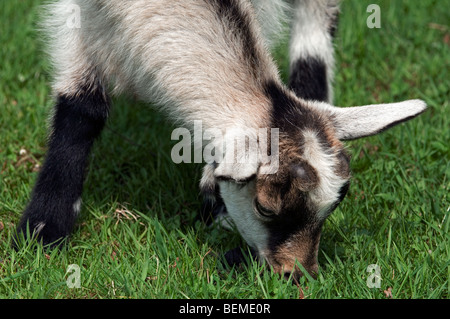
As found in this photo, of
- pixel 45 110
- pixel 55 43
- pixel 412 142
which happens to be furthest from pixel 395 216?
pixel 45 110

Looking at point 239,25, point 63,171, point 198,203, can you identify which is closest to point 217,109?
point 239,25

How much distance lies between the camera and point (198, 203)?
5258 millimetres

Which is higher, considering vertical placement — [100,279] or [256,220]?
[256,220]

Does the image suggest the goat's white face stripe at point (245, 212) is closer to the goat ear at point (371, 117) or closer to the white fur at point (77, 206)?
the goat ear at point (371, 117)

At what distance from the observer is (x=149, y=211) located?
5.04 meters

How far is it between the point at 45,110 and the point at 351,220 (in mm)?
2688

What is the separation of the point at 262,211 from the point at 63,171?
1446mm

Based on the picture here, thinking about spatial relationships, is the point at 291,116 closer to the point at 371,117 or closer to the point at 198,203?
the point at 371,117

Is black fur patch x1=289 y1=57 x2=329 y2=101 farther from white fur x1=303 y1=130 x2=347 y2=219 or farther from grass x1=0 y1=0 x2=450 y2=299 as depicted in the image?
white fur x1=303 y1=130 x2=347 y2=219

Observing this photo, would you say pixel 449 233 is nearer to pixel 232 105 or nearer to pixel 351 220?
pixel 351 220

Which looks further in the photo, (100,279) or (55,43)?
(55,43)

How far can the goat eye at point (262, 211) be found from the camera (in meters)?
3.92

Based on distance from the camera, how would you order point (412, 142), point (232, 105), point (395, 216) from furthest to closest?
point (412, 142)
point (395, 216)
point (232, 105)

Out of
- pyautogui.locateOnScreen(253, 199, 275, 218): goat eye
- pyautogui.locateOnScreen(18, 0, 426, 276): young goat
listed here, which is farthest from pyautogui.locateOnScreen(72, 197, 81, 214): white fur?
pyautogui.locateOnScreen(253, 199, 275, 218): goat eye
